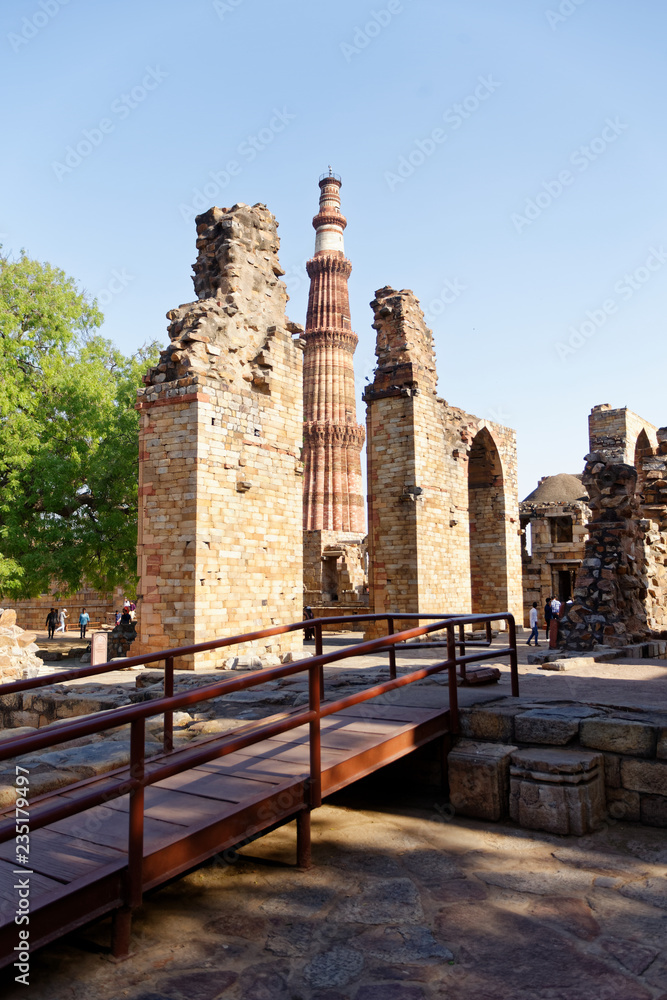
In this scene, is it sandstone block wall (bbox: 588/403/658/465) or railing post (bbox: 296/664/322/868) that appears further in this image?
sandstone block wall (bbox: 588/403/658/465)

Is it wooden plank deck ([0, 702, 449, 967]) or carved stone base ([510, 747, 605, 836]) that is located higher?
wooden plank deck ([0, 702, 449, 967])

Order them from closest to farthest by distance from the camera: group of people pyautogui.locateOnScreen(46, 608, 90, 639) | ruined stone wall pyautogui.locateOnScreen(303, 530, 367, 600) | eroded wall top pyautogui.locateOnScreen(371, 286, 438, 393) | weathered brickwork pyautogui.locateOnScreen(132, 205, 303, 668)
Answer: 1. weathered brickwork pyautogui.locateOnScreen(132, 205, 303, 668)
2. eroded wall top pyautogui.locateOnScreen(371, 286, 438, 393)
3. group of people pyautogui.locateOnScreen(46, 608, 90, 639)
4. ruined stone wall pyautogui.locateOnScreen(303, 530, 367, 600)

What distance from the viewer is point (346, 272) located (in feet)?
136

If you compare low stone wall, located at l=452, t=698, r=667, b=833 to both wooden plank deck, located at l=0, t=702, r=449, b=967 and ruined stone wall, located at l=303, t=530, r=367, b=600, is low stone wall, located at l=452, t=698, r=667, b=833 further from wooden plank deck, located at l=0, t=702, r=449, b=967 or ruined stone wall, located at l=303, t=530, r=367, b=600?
ruined stone wall, located at l=303, t=530, r=367, b=600

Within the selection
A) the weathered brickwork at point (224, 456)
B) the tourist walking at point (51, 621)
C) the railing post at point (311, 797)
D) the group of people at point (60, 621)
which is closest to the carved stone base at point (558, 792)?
the railing post at point (311, 797)

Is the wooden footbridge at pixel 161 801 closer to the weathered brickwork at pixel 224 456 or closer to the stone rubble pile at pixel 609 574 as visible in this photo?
the weathered brickwork at pixel 224 456

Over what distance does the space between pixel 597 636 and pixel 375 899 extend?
7584mm

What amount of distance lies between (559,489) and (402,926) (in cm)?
3131

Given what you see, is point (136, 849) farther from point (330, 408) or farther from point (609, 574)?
point (330, 408)

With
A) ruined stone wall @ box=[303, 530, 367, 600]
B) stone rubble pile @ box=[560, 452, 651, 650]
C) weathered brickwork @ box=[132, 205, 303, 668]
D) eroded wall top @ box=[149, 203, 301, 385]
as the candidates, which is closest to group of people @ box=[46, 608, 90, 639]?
ruined stone wall @ box=[303, 530, 367, 600]

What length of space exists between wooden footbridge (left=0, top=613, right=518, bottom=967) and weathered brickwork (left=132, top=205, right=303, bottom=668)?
557 cm

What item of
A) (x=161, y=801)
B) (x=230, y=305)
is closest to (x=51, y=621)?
(x=230, y=305)

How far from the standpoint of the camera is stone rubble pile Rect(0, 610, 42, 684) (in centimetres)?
1048

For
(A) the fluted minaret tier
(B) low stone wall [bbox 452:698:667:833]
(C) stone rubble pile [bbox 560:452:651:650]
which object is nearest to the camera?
(B) low stone wall [bbox 452:698:667:833]
